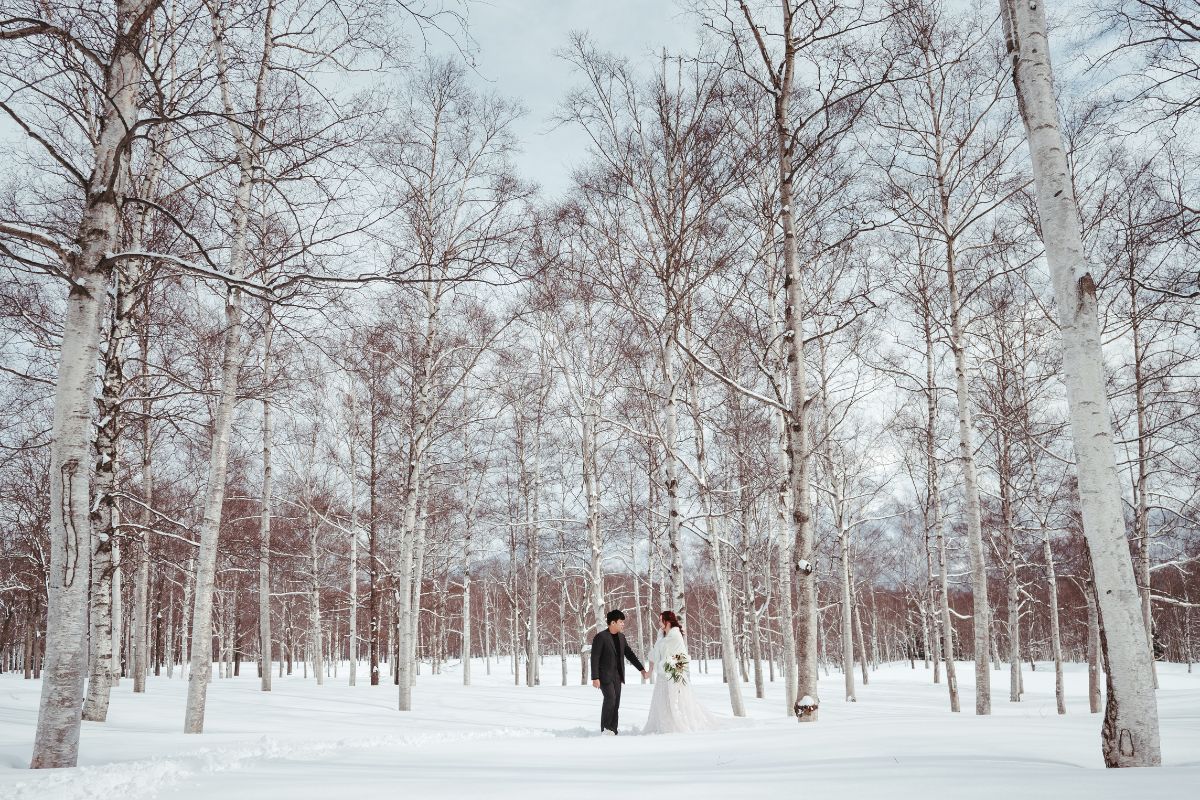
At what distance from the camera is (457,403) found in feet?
69.6

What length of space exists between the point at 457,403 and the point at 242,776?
17.4 metres

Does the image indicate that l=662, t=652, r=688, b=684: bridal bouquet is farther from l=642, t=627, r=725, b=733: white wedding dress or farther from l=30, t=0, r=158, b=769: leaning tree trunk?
l=30, t=0, r=158, b=769: leaning tree trunk

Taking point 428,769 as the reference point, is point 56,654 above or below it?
above

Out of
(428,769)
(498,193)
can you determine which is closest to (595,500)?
(498,193)

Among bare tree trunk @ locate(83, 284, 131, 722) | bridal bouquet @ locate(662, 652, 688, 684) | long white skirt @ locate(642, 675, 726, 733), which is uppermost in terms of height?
bare tree trunk @ locate(83, 284, 131, 722)

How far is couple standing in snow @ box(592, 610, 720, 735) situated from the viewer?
25.8 feet

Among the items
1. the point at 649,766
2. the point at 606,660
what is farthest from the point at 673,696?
the point at 649,766

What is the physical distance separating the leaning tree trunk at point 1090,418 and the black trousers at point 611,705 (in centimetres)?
522

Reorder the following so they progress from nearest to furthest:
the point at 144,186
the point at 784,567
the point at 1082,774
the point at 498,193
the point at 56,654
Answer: the point at 1082,774 → the point at 56,654 → the point at 144,186 → the point at 784,567 → the point at 498,193

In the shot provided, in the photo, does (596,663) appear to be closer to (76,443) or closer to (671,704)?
(671,704)

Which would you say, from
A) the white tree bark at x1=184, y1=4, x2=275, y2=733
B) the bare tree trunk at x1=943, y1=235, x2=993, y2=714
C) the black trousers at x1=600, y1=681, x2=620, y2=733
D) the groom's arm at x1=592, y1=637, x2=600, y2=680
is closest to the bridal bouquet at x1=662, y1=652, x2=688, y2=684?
the black trousers at x1=600, y1=681, x2=620, y2=733

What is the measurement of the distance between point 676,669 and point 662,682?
0.22 metres

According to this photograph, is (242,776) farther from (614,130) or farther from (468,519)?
(468,519)

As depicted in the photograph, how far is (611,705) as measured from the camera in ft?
26.4
